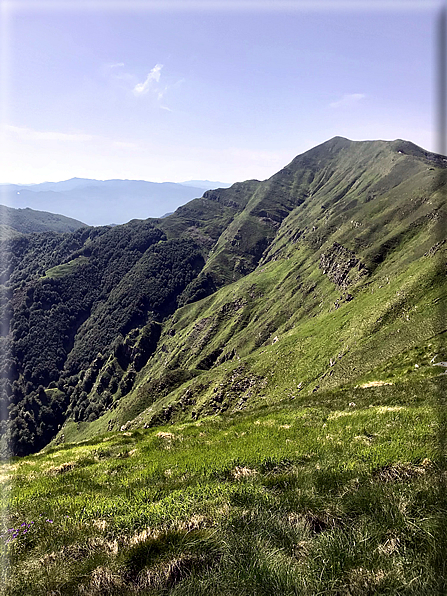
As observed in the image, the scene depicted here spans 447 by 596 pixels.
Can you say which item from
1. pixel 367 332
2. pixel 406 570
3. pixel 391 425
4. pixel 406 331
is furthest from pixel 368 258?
pixel 406 570

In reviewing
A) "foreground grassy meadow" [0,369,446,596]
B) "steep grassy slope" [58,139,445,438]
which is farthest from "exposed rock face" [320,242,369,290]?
"foreground grassy meadow" [0,369,446,596]

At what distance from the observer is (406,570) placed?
473 centimetres

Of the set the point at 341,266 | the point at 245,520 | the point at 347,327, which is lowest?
the point at 347,327

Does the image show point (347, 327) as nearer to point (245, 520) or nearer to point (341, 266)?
point (341, 266)

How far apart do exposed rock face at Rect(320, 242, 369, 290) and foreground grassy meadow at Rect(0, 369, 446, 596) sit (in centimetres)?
13892

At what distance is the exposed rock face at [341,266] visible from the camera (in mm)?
142000

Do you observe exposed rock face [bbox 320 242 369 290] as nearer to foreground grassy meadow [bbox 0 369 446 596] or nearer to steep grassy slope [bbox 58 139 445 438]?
steep grassy slope [bbox 58 139 445 438]

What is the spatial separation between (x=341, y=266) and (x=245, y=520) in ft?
543

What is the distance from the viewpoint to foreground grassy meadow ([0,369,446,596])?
510cm

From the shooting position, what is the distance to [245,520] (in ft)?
22.7

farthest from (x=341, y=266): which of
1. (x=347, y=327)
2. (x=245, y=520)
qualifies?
(x=245, y=520)

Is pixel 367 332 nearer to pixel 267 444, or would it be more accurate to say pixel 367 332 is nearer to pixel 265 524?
pixel 267 444

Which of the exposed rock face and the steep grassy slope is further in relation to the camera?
the exposed rock face

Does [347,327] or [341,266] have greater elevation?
[341,266]
